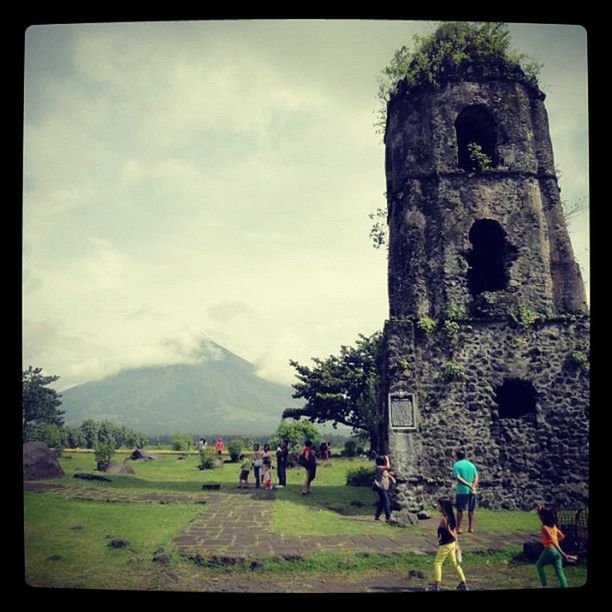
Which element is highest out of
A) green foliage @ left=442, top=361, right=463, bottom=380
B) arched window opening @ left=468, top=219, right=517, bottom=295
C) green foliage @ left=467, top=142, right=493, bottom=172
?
green foliage @ left=467, top=142, right=493, bottom=172

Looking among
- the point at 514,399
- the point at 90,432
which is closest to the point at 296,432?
the point at 90,432

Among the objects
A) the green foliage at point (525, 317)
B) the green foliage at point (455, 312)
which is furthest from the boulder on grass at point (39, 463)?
the green foliage at point (525, 317)

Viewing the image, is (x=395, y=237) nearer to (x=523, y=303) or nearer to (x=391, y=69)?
(x=523, y=303)

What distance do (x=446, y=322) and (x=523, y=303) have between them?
2095 millimetres

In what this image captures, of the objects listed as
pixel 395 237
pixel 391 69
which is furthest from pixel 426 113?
pixel 395 237

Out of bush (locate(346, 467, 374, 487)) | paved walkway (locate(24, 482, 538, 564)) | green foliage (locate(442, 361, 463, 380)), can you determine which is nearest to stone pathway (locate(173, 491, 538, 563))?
paved walkway (locate(24, 482, 538, 564))

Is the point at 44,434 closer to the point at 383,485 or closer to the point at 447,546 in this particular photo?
the point at 383,485

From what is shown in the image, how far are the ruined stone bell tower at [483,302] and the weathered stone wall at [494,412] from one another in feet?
0.07

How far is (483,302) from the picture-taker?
33.9 feet

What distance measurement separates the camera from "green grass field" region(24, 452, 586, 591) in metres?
5.45

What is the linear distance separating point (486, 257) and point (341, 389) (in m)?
11.5

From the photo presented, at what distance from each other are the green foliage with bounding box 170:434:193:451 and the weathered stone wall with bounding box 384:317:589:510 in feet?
68.0

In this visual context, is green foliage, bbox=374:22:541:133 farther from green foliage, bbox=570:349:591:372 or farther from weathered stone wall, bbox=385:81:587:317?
green foliage, bbox=570:349:591:372

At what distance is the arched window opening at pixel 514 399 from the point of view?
9.99m
